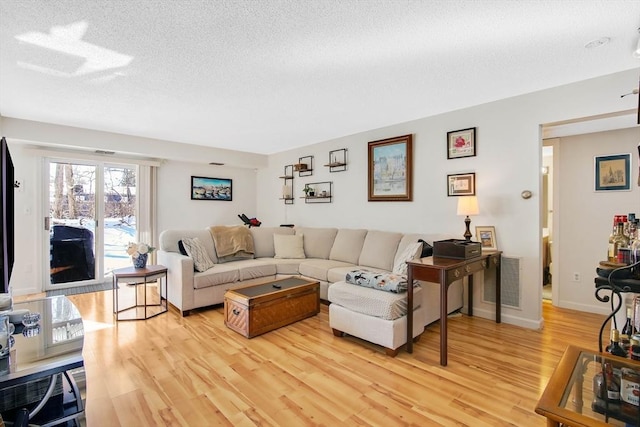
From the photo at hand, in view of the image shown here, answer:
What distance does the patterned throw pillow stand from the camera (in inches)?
141

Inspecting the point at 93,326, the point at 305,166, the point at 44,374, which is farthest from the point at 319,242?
the point at 44,374

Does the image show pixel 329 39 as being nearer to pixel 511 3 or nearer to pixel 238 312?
pixel 511 3

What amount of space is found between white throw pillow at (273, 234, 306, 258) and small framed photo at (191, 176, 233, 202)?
1858 mm

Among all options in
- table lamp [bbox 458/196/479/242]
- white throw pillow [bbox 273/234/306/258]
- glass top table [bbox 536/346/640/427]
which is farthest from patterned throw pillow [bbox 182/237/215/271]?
glass top table [bbox 536/346/640/427]

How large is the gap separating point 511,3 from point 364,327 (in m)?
2.43

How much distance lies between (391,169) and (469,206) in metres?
1.28

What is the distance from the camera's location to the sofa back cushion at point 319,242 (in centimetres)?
453

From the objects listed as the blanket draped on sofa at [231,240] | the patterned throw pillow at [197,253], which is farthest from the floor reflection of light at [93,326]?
the blanket draped on sofa at [231,240]

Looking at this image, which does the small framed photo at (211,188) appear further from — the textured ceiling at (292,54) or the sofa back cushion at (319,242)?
the sofa back cushion at (319,242)

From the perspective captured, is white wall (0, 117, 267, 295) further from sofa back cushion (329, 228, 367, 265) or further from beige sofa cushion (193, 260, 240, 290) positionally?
sofa back cushion (329, 228, 367, 265)

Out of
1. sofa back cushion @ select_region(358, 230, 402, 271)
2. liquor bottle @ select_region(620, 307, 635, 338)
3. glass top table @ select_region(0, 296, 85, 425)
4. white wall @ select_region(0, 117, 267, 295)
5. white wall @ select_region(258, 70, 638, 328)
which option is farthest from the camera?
white wall @ select_region(0, 117, 267, 295)

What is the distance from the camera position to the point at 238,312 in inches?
115

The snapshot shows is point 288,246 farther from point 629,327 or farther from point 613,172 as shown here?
point 613,172

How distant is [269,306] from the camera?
2975 millimetres
